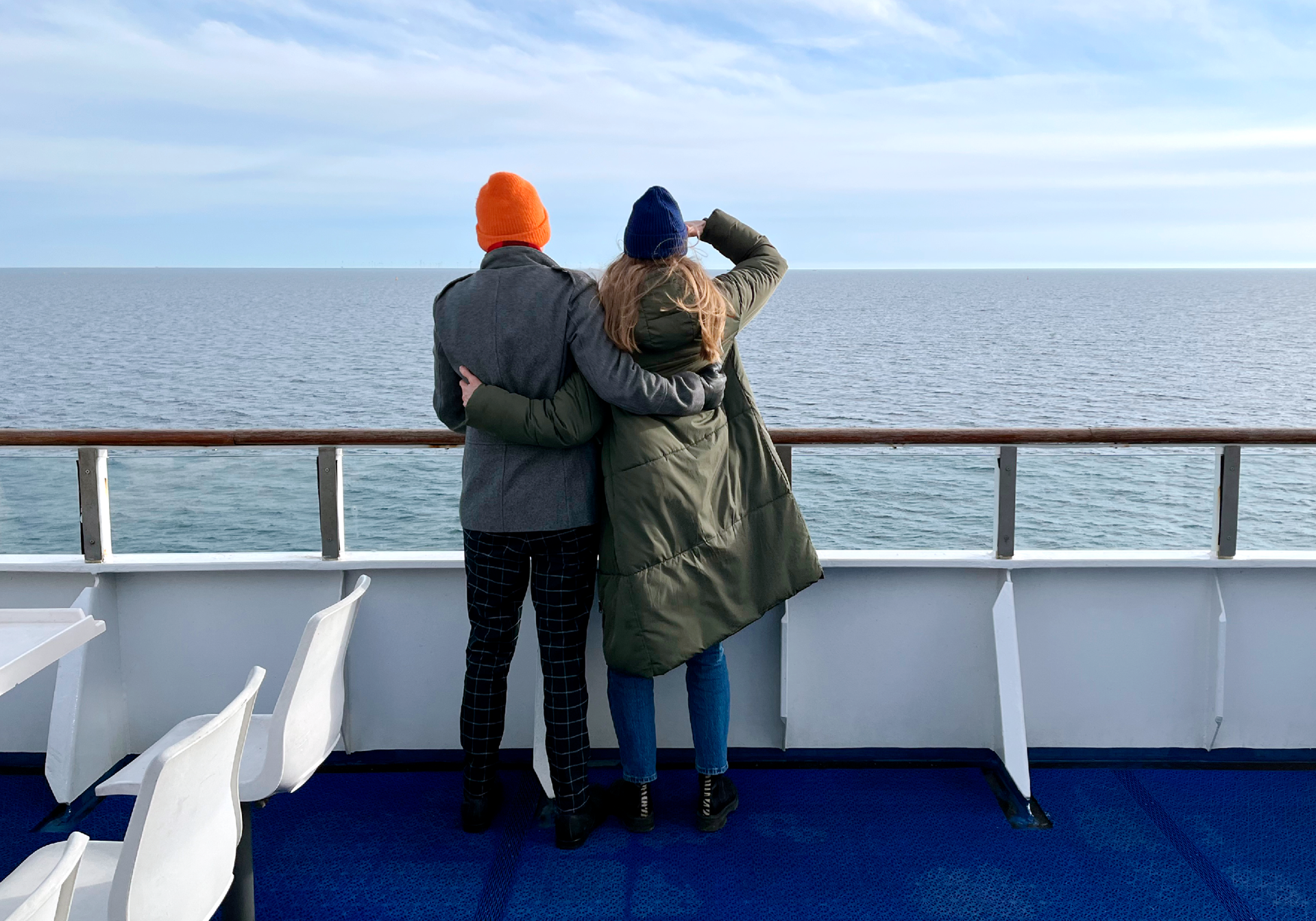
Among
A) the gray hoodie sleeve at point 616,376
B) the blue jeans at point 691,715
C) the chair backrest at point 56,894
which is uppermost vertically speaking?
the gray hoodie sleeve at point 616,376

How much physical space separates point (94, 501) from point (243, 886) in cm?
→ 125

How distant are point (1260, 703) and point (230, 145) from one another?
235 ft

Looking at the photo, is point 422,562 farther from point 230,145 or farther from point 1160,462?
point 230,145

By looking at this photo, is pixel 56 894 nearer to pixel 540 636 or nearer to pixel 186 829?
pixel 186 829

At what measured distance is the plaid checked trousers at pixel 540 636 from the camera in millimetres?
2186

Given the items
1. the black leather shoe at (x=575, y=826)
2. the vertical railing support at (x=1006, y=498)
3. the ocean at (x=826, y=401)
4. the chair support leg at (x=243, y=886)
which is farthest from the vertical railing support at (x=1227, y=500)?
the chair support leg at (x=243, y=886)

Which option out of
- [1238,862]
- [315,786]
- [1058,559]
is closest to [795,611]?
[1058,559]

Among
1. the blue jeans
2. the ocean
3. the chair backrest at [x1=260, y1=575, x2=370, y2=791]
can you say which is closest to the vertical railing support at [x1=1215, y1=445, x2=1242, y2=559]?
the ocean

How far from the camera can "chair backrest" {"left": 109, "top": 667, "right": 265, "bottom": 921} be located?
1.22 metres

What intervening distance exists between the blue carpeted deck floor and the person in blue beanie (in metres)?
0.19

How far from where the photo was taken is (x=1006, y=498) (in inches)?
105

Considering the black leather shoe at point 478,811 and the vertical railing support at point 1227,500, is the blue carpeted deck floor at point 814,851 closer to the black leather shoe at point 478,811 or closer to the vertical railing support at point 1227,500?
the black leather shoe at point 478,811

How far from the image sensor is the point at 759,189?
164ft

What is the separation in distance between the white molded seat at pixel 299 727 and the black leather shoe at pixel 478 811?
450 millimetres
